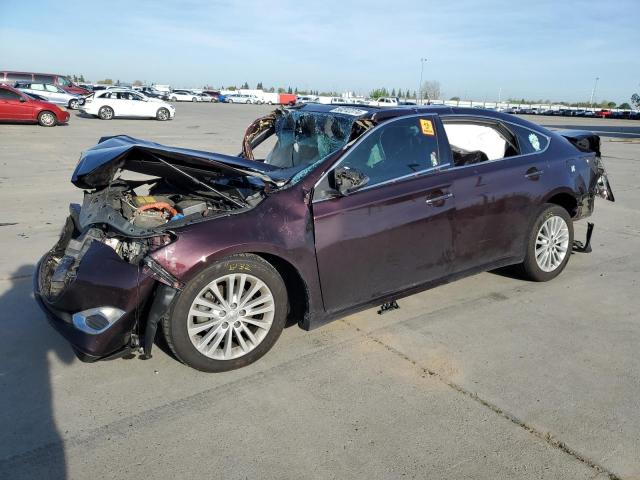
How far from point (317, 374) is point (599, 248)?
4522mm

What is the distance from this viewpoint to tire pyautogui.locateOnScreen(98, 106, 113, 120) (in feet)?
89.4

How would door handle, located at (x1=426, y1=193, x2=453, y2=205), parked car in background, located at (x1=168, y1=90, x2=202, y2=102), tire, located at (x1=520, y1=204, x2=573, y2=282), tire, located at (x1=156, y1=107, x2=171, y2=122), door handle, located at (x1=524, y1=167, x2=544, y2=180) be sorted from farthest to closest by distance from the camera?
parked car in background, located at (x1=168, y1=90, x2=202, y2=102), tire, located at (x1=156, y1=107, x2=171, y2=122), tire, located at (x1=520, y1=204, x2=573, y2=282), door handle, located at (x1=524, y1=167, x2=544, y2=180), door handle, located at (x1=426, y1=193, x2=453, y2=205)

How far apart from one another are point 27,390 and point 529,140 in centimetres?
456

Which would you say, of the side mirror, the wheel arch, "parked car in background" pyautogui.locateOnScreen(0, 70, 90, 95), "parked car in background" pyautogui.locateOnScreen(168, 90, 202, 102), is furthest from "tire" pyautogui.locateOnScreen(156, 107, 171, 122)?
"parked car in background" pyautogui.locateOnScreen(168, 90, 202, 102)

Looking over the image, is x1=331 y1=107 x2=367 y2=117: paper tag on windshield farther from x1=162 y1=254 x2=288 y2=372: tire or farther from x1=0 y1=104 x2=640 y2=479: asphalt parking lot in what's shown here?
x1=0 y1=104 x2=640 y2=479: asphalt parking lot

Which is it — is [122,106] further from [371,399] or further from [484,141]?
[371,399]

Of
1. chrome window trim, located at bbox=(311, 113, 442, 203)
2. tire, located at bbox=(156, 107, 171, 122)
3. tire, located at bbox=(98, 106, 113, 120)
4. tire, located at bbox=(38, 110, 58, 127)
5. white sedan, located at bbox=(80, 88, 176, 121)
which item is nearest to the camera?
chrome window trim, located at bbox=(311, 113, 442, 203)

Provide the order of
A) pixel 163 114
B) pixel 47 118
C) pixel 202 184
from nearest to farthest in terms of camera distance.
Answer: pixel 202 184, pixel 47 118, pixel 163 114

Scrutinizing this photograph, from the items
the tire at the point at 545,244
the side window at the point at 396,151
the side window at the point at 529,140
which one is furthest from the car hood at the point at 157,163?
the tire at the point at 545,244

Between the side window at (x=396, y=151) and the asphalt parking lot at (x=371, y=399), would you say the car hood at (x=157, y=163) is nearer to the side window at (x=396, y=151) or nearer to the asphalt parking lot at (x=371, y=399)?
the side window at (x=396, y=151)

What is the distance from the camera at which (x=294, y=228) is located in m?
3.48

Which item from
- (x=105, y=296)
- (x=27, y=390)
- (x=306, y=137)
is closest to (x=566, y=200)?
(x=306, y=137)

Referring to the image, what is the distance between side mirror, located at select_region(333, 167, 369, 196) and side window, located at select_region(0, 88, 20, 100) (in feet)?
72.1

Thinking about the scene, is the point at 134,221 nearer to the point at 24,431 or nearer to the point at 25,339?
the point at 25,339
